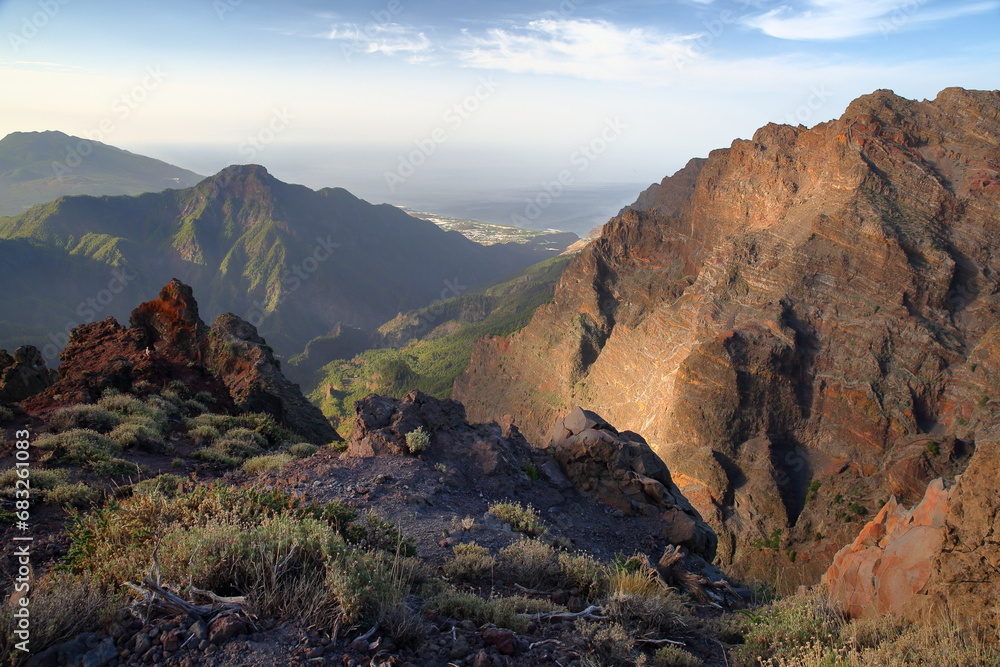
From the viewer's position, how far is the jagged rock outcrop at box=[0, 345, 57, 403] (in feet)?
42.9

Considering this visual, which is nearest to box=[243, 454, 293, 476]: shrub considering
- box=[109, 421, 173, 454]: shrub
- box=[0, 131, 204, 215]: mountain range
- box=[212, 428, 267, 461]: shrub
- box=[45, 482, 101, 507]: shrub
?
box=[212, 428, 267, 461]: shrub

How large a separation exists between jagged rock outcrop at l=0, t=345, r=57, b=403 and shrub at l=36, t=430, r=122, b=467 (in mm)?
5286

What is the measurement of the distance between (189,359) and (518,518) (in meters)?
14.5

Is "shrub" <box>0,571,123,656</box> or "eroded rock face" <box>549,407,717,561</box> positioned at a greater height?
"shrub" <box>0,571,123,656</box>

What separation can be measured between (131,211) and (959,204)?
155140 mm

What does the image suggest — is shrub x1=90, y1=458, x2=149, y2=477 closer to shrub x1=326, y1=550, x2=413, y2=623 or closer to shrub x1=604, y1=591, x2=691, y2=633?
shrub x1=326, y1=550, x2=413, y2=623

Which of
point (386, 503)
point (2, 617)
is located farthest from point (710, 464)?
point (2, 617)

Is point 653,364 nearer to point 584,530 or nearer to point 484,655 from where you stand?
point 584,530

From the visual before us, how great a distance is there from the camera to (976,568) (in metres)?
5.32

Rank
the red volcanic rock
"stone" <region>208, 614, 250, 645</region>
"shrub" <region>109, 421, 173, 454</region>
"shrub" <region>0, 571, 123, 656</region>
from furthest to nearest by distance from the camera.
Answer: the red volcanic rock, "shrub" <region>109, 421, 173, 454</region>, "stone" <region>208, 614, 250, 645</region>, "shrub" <region>0, 571, 123, 656</region>

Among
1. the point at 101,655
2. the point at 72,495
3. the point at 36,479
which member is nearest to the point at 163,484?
the point at 72,495

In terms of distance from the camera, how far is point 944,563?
5535 mm

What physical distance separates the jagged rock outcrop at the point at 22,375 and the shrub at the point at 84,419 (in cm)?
335

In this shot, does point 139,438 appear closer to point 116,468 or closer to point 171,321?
point 116,468
